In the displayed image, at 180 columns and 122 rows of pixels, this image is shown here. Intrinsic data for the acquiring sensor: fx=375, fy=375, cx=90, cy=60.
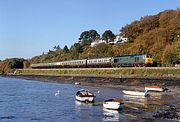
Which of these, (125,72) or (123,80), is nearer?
(123,80)

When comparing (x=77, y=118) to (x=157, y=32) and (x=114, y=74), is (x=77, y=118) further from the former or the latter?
(x=157, y=32)

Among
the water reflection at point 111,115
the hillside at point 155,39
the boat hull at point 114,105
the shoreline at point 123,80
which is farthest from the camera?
the hillside at point 155,39

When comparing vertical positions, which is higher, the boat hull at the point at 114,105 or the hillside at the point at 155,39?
the hillside at the point at 155,39

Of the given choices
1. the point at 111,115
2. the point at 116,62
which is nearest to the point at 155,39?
the point at 116,62

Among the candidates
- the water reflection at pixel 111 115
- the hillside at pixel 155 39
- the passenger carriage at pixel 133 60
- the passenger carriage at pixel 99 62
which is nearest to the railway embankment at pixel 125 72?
the passenger carriage at pixel 133 60

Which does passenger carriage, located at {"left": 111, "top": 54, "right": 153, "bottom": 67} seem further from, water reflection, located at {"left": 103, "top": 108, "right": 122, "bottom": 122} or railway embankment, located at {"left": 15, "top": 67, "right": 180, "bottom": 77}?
water reflection, located at {"left": 103, "top": 108, "right": 122, "bottom": 122}

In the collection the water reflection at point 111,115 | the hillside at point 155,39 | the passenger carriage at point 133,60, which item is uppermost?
the hillside at point 155,39

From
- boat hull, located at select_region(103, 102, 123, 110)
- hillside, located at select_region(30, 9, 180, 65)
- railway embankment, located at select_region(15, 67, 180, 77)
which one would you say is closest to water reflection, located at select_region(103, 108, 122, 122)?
boat hull, located at select_region(103, 102, 123, 110)

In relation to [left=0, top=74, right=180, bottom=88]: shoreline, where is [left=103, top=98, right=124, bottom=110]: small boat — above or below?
below

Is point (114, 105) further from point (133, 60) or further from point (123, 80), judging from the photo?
point (133, 60)

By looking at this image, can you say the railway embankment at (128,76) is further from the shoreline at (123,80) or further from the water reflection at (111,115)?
the water reflection at (111,115)

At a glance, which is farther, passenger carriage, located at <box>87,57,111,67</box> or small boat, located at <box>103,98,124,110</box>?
passenger carriage, located at <box>87,57,111,67</box>

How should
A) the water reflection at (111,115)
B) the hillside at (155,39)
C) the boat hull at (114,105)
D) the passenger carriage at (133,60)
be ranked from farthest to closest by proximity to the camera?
the hillside at (155,39) → the passenger carriage at (133,60) → the boat hull at (114,105) → the water reflection at (111,115)

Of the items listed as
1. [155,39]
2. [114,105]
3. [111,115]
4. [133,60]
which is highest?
[155,39]
